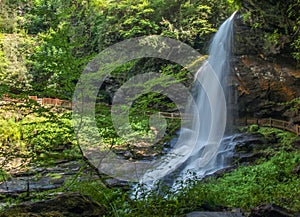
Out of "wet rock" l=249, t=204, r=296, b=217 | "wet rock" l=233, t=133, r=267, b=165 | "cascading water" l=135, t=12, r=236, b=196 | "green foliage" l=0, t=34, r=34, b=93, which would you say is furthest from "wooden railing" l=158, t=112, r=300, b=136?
"green foliage" l=0, t=34, r=34, b=93

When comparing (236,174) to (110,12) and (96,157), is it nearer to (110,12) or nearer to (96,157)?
(96,157)

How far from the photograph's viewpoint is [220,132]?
44.8ft

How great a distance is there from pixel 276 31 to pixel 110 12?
43.9 feet

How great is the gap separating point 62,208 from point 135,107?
5.13ft

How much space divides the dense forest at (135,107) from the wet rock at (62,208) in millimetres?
10

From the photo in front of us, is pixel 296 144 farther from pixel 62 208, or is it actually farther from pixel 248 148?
pixel 62 208

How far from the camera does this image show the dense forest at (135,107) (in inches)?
131

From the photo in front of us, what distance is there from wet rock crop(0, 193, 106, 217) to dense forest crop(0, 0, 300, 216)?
0.03ft

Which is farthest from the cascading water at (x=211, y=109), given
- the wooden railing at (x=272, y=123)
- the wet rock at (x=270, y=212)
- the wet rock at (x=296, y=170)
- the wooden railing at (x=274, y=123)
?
the wet rock at (x=270, y=212)

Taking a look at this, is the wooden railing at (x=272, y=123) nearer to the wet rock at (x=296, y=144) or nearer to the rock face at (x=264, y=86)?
the rock face at (x=264, y=86)

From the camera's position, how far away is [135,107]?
148 inches

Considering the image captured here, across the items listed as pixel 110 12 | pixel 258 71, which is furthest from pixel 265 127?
pixel 110 12

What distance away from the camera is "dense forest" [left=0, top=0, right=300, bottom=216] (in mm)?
3334

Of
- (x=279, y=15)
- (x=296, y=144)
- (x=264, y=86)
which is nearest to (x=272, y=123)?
(x=264, y=86)
